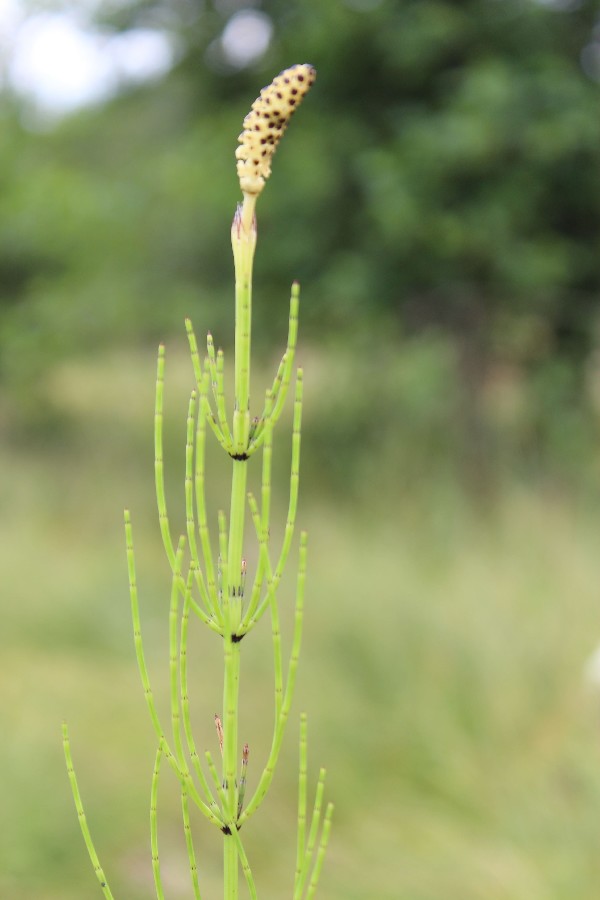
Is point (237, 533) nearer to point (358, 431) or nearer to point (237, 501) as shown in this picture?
point (237, 501)

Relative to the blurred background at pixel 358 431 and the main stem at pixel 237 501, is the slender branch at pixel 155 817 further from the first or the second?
the blurred background at pixel 358 431

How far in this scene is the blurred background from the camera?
11.9 ft

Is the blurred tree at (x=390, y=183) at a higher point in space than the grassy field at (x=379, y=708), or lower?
higher

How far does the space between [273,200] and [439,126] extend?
4.69ft

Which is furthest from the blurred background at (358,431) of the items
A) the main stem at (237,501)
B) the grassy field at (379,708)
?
the main stem at (237,501)

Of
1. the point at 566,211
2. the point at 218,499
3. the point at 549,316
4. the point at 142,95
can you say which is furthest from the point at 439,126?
the point at 218,499

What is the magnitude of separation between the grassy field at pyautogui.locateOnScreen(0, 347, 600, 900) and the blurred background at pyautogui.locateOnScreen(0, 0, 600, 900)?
0.6 inches

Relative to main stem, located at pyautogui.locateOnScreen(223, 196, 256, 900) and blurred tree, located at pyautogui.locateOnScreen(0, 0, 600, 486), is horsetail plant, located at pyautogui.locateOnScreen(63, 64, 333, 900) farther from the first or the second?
blurred tree, located at pyautogui.locateOnScreen(0, 0, 600, 486)

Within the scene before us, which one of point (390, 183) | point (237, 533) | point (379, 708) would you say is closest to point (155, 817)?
point (237, 533)

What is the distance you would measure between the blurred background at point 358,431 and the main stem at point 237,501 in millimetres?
2032

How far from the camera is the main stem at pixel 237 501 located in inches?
41.7

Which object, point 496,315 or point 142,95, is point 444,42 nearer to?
point 496,315

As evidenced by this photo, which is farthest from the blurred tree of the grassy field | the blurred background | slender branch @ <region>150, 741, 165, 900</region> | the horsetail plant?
slender branch @ <region>150, 741, 165, 900</region>

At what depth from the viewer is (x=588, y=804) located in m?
3.28
